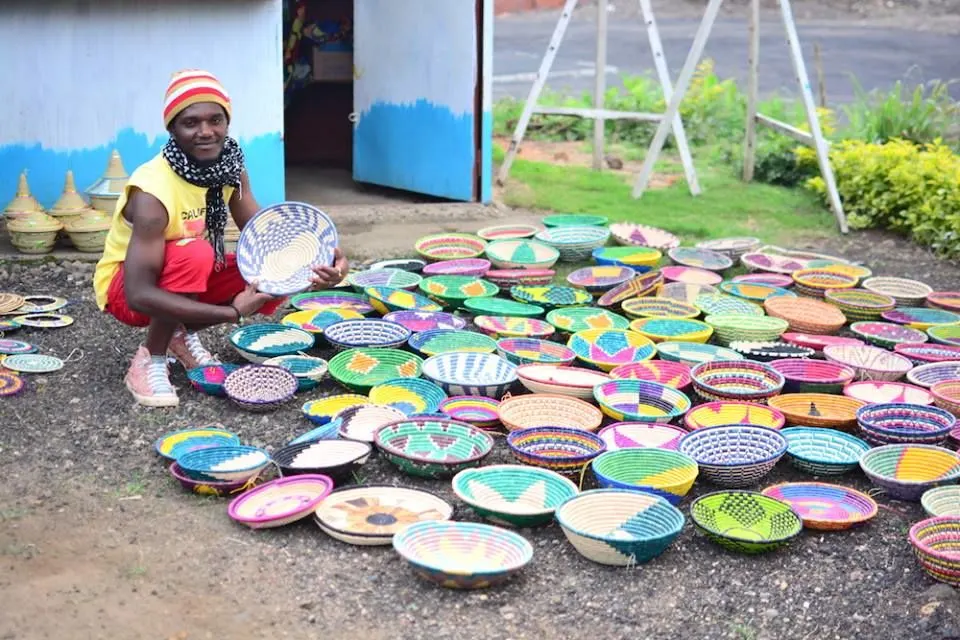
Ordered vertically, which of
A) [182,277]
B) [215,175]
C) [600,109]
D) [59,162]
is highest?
[600,109]

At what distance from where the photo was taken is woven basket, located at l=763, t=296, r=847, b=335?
4684 mm

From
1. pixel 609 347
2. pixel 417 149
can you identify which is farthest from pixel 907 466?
pixel 417 149

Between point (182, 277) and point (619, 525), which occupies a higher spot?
point (182, 277)

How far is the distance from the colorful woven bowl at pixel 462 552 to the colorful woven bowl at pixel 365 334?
4.67 feet

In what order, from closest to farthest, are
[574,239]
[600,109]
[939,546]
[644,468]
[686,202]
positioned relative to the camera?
[939,546] < [644,468] < [574,239] < [686,202] < [600,109]

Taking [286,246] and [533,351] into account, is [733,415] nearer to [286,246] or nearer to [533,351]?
[533,351]

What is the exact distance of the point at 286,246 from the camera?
163 inches

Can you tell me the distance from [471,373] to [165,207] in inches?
46.2

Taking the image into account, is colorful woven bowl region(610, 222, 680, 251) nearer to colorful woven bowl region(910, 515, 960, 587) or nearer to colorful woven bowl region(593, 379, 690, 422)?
colorful woven bowl region(593, 379, 690, 422)

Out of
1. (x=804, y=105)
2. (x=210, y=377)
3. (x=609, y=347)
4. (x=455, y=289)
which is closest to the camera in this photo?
(x=210, y=377)

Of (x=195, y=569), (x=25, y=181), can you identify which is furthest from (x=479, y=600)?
(x=25, y=181)

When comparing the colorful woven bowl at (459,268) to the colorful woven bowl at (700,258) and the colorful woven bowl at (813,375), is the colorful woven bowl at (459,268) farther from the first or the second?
the colorful woven bowl at (813,375)

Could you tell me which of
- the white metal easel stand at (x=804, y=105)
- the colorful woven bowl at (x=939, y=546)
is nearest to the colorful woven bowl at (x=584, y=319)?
the colorful woven bowl at (x=939, y=546)

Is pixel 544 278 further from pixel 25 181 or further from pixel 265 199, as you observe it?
pixel 25 181
